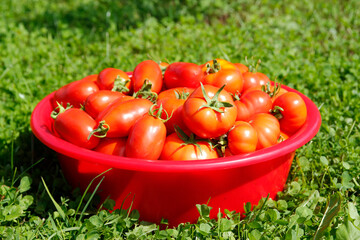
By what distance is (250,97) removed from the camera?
2.19 m

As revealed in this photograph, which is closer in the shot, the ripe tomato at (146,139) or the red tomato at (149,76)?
the ripe tomato at (146,139)

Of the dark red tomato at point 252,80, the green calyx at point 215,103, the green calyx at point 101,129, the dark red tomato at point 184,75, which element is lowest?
the dark red tomato at point 252,80

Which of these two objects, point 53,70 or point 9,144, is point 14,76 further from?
point 9,144

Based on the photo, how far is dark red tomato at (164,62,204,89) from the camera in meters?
2.27

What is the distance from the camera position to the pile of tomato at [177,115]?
1.89m

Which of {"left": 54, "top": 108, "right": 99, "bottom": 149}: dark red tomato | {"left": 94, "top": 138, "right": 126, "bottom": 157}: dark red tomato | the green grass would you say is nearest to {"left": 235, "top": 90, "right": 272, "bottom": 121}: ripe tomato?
the green grass

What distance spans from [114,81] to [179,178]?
736 mm

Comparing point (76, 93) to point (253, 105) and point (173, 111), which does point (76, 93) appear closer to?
point (173, 111)

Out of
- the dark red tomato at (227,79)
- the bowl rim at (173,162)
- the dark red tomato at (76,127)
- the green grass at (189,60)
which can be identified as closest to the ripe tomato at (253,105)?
the dark red tomato at (227,79)

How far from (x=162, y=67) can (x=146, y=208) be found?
0.86 m

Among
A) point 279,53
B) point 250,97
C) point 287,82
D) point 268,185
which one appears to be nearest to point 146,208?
Result: point 268,185

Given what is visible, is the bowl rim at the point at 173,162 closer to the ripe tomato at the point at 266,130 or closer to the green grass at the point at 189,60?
the ripe tomato at the point at 266,130

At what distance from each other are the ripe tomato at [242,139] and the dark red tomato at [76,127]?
59cm

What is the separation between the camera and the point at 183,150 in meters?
1.90
